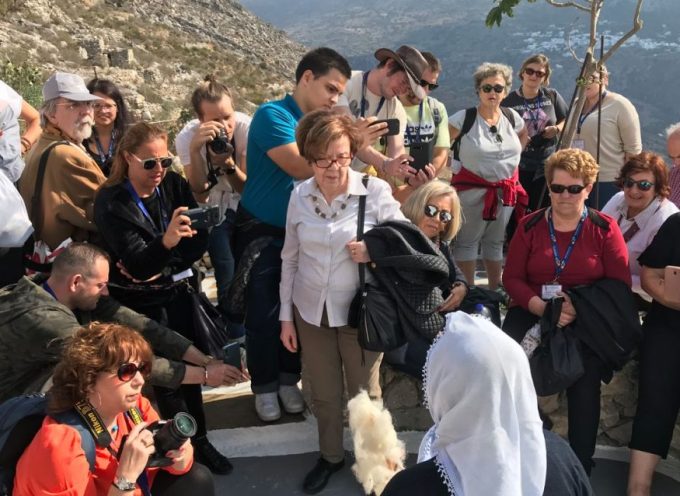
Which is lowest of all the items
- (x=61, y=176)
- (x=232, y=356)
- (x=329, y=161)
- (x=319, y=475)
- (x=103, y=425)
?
(x=319, y=475)

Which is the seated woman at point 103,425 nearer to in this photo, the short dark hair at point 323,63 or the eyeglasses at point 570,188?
the short dark hair at point 323,63

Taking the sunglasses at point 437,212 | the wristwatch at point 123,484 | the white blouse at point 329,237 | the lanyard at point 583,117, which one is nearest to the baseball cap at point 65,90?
the white blouse at point 329,237

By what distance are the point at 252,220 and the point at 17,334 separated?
122 cm

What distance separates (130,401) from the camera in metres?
2.11

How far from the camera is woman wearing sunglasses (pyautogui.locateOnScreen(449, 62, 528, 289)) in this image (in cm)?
440

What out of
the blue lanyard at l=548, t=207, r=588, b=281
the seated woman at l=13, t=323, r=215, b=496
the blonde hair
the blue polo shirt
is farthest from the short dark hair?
the seated woman at l=13, t=323, r=215, b=496

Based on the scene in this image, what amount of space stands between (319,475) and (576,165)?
1921 millimetres

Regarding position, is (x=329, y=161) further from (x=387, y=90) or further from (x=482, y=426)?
(x=482, y=426)

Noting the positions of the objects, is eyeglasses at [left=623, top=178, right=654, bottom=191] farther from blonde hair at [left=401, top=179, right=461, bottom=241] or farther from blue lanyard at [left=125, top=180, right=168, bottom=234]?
blue lanyard at [left=125, top=180, right=168, bottom=234]

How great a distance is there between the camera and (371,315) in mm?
2723

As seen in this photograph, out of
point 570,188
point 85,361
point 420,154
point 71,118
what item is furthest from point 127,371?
point 420,154

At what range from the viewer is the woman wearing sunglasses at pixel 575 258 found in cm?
301

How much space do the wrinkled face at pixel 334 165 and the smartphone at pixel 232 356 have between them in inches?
31.8

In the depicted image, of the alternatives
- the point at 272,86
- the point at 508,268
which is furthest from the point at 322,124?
the point at 272,86
